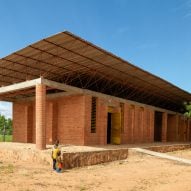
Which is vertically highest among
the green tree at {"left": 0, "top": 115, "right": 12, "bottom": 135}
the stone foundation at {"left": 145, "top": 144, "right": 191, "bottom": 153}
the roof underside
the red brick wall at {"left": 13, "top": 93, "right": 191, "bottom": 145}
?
the roof underside

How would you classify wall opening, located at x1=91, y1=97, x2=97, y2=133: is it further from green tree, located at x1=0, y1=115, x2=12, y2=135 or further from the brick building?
green tree, located at x1=0, y1=115, x2=12, y2=135

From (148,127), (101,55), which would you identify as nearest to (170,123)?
(148,127)

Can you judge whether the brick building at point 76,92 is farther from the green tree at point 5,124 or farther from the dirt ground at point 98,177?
the green tree at point 5,124

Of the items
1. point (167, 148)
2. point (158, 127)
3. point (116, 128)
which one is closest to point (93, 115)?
point (116, 128)

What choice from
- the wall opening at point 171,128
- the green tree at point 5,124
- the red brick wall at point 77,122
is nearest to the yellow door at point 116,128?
the red brick wall at point 77,122

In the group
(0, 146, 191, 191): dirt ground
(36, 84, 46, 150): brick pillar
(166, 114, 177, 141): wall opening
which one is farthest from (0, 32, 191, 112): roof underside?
(166, 114, 177, 141): wall opening

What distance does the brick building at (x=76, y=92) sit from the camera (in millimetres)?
17172

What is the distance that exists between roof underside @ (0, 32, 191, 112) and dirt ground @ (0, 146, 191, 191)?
652 cm

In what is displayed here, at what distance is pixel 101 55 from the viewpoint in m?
17.5

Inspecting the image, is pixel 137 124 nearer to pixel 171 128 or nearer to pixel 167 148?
pixel 167 148

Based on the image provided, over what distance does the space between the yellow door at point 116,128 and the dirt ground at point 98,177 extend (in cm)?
729

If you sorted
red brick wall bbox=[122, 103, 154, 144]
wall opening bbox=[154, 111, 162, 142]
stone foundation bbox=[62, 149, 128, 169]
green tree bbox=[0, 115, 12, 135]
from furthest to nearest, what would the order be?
green tree bbox=[0, 115, 12, 135] → wall opening bbox=[154, 111, 162, 142] → red brick wall bbox=[122, 103, 154, 144] → stone foundation bbox=[62, 149, 128, 169]

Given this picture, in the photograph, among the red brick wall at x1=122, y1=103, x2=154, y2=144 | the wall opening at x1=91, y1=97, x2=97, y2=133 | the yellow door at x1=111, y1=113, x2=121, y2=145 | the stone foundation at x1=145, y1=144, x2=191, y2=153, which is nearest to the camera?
the wall opening at x1=91, y1=97, x2=97, y2=133

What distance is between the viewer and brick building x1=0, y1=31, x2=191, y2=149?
17172 millimetres
